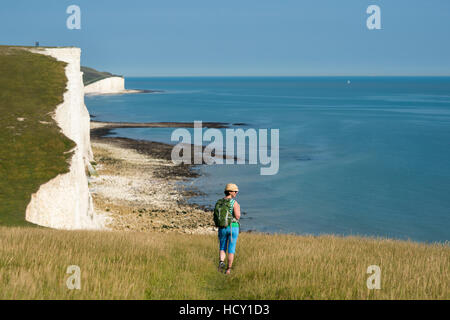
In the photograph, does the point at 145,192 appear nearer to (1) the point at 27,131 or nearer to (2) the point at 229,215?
(1) the point at 27,131

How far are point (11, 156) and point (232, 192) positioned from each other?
21.0 meters

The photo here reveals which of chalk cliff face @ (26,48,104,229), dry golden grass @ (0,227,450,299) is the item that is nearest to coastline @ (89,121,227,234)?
chalk cliff face @ (26,48,104,229)

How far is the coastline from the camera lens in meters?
30.6

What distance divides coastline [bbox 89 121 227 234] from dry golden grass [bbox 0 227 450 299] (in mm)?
17019

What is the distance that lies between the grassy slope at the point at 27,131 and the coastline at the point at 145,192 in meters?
5.84

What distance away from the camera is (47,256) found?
9.97m

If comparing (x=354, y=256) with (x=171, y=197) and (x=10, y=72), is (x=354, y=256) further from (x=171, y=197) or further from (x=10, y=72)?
(x=10, y=72)

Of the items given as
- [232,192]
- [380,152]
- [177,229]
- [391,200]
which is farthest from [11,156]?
[380,152]

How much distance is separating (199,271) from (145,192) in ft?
93.7

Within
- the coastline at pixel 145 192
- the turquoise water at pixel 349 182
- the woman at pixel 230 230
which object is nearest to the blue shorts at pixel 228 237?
the woman at pixel 230 230

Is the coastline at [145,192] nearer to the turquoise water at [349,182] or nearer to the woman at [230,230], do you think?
the turquoise water at [349,182]

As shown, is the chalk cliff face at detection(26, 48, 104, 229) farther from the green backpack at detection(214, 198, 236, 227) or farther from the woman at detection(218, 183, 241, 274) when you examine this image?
the green backpack at detection(214, 198, 236, 227)

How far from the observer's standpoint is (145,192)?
38.7 meters

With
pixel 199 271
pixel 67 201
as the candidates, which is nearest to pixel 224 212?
pixel 199 271
